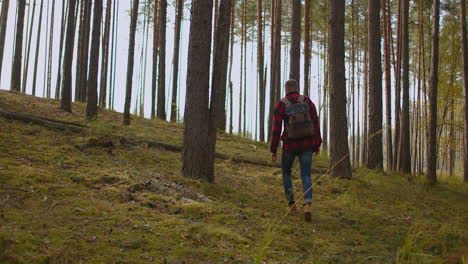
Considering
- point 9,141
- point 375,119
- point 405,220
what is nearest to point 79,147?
point 9,141

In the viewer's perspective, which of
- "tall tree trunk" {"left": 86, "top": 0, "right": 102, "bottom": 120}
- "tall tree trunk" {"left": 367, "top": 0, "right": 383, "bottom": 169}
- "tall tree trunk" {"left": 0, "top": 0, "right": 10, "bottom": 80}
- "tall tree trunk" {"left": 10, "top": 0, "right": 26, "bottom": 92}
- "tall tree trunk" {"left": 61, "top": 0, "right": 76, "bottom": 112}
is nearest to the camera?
"tall tree trunk" {"left": 86, "top": 0, "right": 102, "bottom": 120}

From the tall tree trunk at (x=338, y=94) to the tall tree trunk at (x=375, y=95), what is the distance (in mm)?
2515

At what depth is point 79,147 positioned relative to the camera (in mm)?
6871

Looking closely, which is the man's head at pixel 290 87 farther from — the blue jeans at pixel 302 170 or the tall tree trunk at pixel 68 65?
the tall tree trunk at pixel 68 65

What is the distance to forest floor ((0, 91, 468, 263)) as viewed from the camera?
3102 millimetres

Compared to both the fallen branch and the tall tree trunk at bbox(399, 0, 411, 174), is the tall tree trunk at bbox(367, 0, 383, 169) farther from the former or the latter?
the fallen branch

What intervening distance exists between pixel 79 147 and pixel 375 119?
8063 millimetres

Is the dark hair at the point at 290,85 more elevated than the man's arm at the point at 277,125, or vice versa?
the dark hair at the point at 290,85

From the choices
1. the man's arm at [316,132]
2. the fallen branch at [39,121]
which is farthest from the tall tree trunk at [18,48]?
the man's arm at [316,132]

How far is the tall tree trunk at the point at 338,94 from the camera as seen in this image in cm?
819

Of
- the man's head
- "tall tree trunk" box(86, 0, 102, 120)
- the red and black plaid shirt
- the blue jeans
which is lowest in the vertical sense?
the blue jeans

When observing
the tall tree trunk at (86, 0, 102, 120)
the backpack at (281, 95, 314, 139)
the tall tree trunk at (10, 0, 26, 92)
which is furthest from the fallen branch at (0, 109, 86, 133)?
the tall tree trunk at (10, 0, 26, 92)

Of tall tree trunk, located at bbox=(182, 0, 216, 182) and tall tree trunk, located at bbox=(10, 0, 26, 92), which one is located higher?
tall tree trunk, located at bbox=(10, 0, 26, 92)

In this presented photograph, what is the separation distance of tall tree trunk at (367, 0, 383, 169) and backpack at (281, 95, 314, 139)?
5883mm
